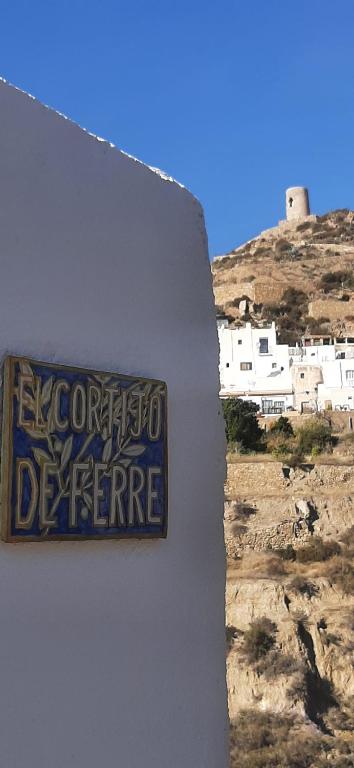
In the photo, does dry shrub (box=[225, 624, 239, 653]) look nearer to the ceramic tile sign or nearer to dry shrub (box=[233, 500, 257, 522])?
dry shrub (box=[233, 500, 257, 522])

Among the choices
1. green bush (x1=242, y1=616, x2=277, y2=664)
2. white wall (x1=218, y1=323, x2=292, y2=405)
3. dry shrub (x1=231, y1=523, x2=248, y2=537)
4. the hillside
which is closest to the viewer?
green bush (x1=242, y1=616, x2=277, y2=664)

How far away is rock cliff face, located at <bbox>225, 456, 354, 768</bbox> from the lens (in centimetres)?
1576

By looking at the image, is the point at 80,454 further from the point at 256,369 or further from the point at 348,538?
the point at 256,369

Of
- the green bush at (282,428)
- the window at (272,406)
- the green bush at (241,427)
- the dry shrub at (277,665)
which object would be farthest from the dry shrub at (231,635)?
the window at (272,406)

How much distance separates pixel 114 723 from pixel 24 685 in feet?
1.30

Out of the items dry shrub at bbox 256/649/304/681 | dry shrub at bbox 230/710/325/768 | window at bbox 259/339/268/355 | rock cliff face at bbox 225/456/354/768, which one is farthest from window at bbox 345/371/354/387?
dry shrub at bbox 230/710/325/768

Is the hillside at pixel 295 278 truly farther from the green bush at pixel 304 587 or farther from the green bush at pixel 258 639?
the green bush at pixel 258 639

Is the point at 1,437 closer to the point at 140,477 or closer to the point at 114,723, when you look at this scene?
the point at 140,477

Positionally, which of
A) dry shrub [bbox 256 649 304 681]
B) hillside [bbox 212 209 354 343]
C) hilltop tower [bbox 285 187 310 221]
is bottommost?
dry shrub [bbox 256 649 304 681]

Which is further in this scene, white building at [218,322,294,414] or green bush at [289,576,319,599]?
white building at [218,322,294,414]

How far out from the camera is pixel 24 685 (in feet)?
7.25

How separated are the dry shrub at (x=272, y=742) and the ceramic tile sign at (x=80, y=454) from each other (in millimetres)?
11562

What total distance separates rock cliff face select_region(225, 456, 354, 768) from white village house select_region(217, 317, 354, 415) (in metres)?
6.86

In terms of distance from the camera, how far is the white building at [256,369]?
29.9m
